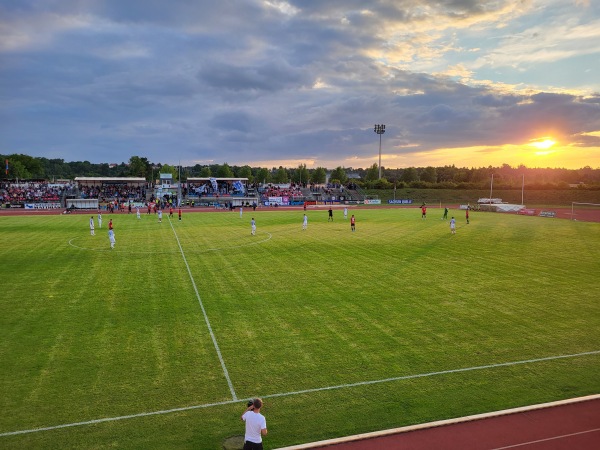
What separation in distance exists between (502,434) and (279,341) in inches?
266

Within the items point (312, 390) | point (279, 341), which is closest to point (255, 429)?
point (312, 390)

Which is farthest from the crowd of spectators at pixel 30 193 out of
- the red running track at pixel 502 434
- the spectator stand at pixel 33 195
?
the red running track at pixel 502 434

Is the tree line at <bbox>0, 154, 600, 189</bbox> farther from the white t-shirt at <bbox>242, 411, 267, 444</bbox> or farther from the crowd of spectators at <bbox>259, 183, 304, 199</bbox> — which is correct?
the white t-shirt at <bbox>242, 411, 267, 444</bbox>

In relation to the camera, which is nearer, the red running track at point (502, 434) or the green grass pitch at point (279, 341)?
the red running track at point (502, 434)

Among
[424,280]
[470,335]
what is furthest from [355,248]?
[470,335]

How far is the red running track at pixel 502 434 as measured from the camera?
27.5ft

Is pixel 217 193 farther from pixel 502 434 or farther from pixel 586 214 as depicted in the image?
pixel 502 434

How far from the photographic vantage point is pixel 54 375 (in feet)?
36.7

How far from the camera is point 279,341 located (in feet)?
→ 44.3

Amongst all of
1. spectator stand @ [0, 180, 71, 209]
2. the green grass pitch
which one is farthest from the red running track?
spectator stand @ [0, 180, 71, 209]

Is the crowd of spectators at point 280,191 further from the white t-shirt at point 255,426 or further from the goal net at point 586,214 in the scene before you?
the white t-shirt at point 255,426

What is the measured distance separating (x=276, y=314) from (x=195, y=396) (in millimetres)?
5979

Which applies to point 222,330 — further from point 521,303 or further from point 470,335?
point 521,303

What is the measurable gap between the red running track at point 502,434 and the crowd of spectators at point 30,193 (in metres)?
78.4
